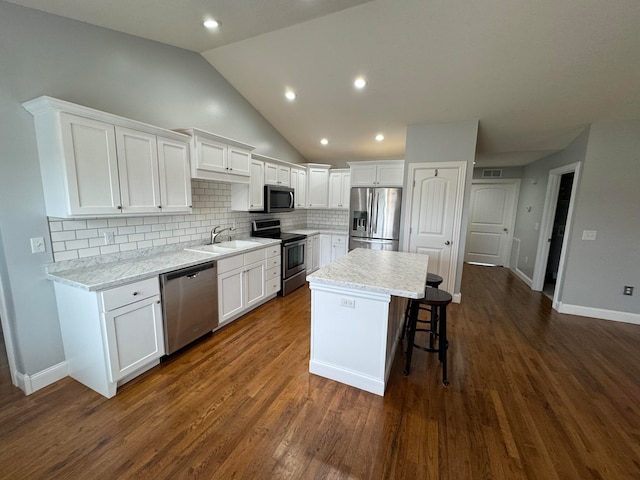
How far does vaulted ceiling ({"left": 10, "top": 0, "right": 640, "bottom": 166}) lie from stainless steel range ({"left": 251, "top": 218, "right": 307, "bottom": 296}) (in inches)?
75.1

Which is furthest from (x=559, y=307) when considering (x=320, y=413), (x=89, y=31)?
(x=89, y=31)

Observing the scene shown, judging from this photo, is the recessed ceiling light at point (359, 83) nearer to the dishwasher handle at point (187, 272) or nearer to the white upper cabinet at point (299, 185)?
the white upper cabinet at point (299, 185)

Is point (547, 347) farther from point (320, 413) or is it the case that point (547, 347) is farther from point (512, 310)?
point (320, 413)

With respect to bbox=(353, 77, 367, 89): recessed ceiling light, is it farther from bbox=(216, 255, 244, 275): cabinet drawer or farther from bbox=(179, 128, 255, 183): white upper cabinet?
bbox=(216, 255, 244, 275): cabinet drawer

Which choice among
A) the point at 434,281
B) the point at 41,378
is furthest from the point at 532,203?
the point at 41,378

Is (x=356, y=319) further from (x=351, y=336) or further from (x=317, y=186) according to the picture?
(x=317, y=186)

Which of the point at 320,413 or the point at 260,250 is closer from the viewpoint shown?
the point at 320,413

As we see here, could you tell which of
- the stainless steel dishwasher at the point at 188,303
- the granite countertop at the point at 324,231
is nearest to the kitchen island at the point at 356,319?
the stainless steel dishwasher at the point at 188,303

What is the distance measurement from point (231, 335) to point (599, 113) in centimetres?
516

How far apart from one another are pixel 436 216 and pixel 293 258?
7.68 feet

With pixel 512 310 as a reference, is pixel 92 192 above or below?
above

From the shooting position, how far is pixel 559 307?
381 cm

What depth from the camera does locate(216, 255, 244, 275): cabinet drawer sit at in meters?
2.90

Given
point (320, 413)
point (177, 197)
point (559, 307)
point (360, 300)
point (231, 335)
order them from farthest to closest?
point (559, 307) → point (231, 335) → point (177, 197) → point (360, 300) → point (320, 413)
